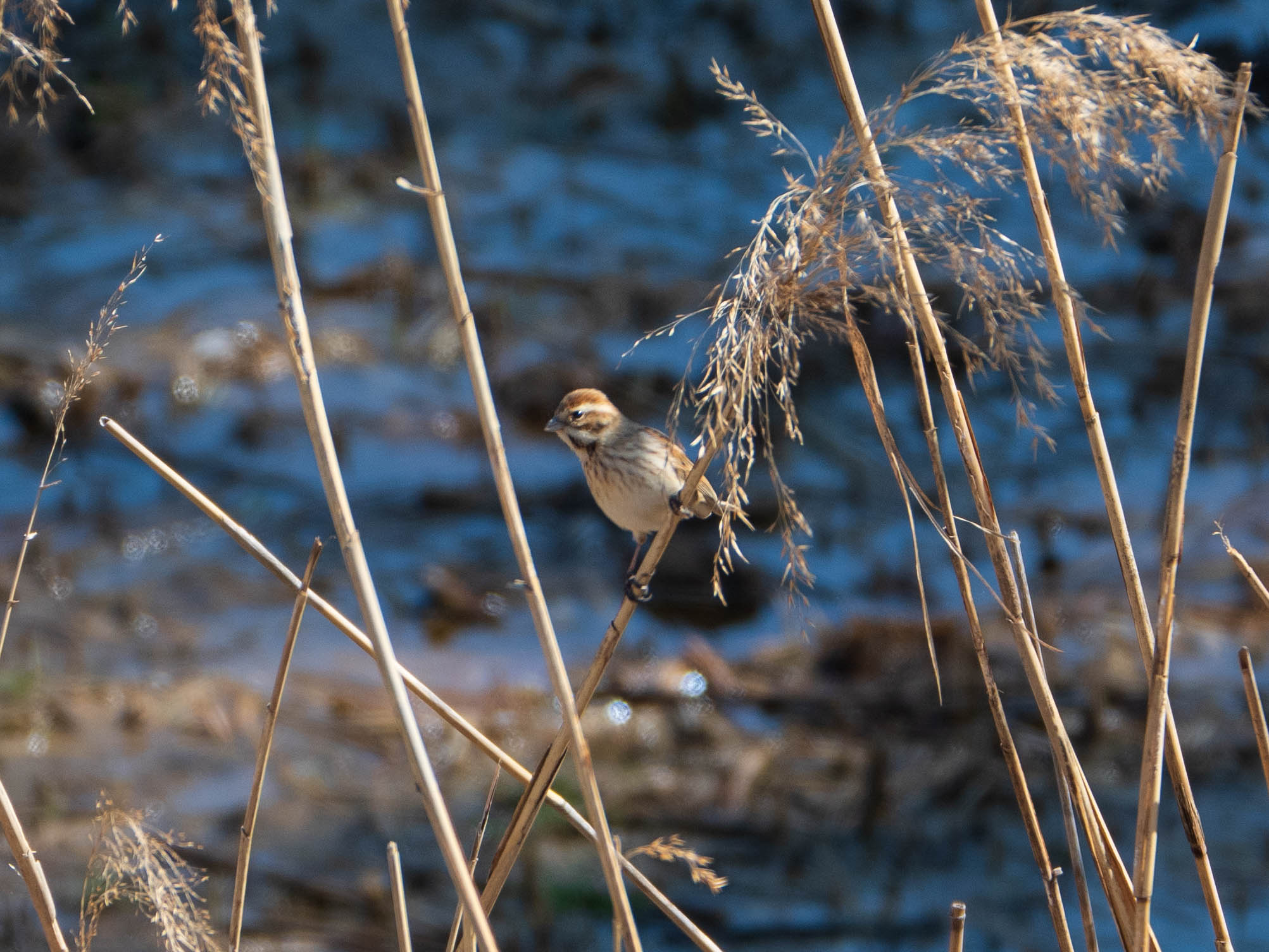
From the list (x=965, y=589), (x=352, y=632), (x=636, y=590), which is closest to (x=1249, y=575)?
(x=965, y=589)

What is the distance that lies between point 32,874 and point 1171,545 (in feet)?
6.26

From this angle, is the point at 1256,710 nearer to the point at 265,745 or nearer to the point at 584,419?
the point at 265,745

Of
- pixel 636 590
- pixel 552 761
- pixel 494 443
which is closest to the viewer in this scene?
pixel 494 443

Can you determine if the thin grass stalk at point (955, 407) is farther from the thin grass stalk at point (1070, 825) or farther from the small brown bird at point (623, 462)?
the small brown bird at point (623, 462)

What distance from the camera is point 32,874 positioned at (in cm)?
187

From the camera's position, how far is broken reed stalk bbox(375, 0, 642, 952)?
1376 millimetres

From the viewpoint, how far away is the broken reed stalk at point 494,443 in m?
1.38

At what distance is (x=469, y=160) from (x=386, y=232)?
101 cm

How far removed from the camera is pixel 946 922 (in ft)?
17.0

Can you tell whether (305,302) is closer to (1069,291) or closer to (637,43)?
(637,43)

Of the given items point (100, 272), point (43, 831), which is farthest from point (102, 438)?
point (43, 831)

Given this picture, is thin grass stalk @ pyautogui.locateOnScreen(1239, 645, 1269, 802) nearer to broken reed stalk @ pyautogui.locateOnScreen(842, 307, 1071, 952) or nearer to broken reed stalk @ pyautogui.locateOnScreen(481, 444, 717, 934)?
broken reed stalk @ pyautogui.locateOnScreen(842, 307, 1071, 952)

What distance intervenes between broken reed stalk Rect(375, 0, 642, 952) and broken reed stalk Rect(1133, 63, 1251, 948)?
0.78 metres

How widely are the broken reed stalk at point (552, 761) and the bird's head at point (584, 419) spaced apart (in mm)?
1595
